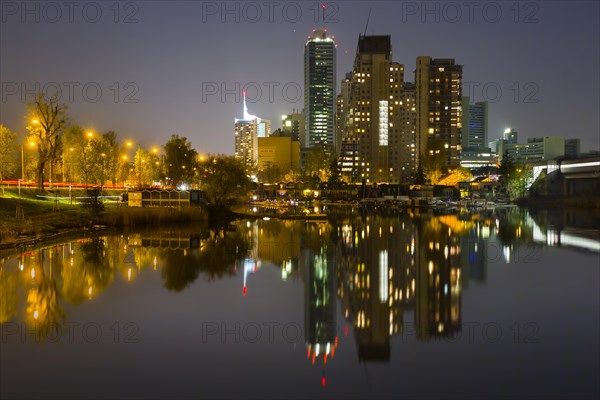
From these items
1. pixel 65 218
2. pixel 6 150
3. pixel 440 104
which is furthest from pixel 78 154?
pixel 440 104

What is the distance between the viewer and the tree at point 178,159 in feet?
282

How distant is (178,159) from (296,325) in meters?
79.3

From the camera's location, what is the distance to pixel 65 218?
3578cm

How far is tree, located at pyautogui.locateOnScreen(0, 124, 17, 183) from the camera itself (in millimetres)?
56000

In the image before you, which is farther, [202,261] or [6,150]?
[6,150]

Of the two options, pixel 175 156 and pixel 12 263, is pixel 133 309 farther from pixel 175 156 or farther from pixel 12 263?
pixel 175 156

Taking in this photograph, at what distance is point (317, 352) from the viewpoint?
10891mm

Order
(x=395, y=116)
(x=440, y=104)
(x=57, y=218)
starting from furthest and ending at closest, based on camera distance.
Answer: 1. (x=395, y=116)
2. (x=440, y=104)
3. (x=57, y=218)

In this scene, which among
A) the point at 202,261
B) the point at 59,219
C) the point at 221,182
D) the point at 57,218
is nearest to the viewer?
the point at 202,261

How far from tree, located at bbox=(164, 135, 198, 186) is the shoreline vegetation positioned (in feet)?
112

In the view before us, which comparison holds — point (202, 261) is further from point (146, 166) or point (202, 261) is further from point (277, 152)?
point (277, 152)

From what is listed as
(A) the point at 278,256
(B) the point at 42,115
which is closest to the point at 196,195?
(B) the point at 42,115

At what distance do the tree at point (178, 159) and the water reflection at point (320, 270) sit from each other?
164 ft

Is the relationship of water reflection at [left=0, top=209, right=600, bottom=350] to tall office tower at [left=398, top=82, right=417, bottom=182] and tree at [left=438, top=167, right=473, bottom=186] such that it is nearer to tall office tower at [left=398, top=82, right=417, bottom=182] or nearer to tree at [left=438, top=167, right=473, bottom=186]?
tree at [left=438, top=167, right=473, bottom=186]
